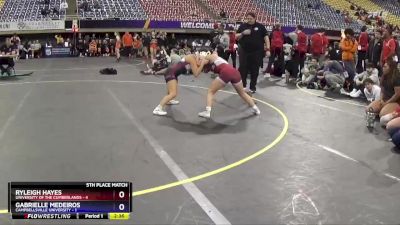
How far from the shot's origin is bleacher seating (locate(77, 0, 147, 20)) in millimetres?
25672

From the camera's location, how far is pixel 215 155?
240 inches

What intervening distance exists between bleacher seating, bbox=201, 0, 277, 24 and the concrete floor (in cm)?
1842

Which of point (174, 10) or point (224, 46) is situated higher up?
point (174, 10)

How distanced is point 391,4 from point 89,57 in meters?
25.6

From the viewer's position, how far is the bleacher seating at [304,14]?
28766mm

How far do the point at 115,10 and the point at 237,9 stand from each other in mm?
7799

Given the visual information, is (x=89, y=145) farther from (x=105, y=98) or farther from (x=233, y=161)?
(x=105, y=98)

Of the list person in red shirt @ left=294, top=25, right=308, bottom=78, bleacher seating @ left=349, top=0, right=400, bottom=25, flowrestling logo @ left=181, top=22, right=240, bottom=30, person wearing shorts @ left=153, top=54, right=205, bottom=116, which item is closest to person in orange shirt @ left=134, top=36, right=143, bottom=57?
flowrestling logo @ left=181, top=22, right=240, bottom=30

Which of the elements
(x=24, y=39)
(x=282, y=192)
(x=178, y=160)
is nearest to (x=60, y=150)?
(x=178, y=160)

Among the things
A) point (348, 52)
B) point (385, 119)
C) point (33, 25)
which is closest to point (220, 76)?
point (385, 119)

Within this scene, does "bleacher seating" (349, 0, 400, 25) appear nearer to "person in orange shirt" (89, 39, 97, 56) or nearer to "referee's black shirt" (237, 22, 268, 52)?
"person in orange shirt" (89, 39, 97, 56)

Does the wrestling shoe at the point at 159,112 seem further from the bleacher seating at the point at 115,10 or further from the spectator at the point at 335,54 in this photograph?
the bleacher seating at the point at 115,10

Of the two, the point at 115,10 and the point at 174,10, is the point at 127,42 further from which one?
the point at 174,10

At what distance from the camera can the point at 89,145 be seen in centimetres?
653
